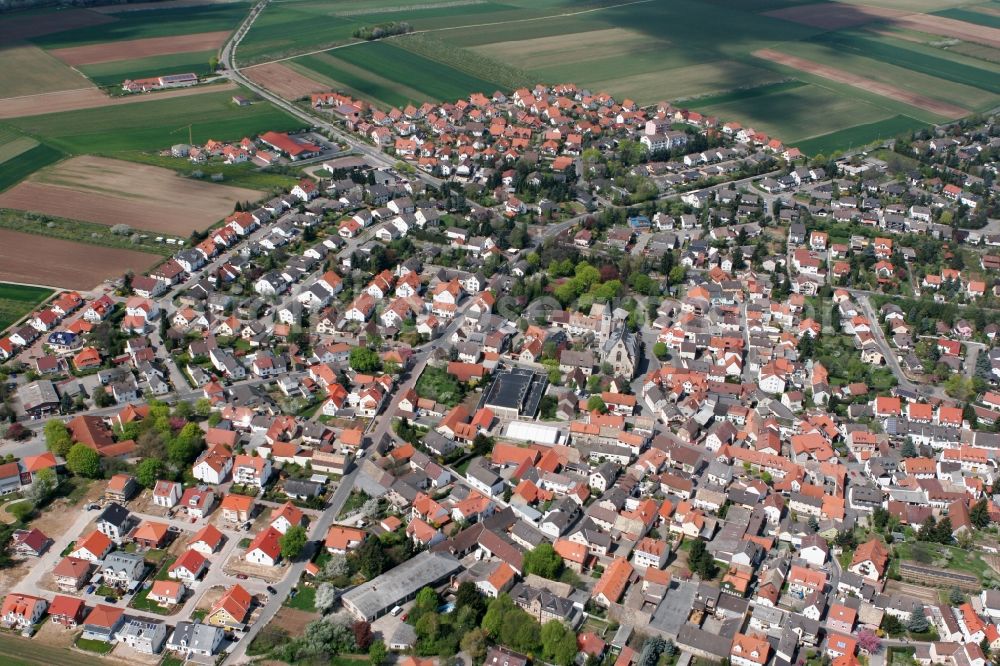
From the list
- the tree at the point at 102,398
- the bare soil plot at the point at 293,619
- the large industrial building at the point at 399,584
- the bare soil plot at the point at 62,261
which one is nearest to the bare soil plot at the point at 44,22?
the bare soil plot at the point at 62,261

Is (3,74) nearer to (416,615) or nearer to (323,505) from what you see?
(323,505)

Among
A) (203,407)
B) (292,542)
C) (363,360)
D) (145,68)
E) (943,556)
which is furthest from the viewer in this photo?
(145,68)

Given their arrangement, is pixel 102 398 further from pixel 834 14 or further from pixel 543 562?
pixel 834 14

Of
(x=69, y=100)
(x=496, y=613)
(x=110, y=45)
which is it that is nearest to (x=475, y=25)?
(x=110, y=45)

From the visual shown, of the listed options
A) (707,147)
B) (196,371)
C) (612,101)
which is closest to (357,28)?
(612,101)

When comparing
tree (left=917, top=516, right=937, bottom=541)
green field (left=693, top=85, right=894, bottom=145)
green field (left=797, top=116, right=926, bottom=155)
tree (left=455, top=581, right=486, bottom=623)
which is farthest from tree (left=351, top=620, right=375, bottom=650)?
green field (left=693, top=85, right=894, bottom=145)

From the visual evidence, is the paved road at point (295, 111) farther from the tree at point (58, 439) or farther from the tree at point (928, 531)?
the tree at point (928, 531)

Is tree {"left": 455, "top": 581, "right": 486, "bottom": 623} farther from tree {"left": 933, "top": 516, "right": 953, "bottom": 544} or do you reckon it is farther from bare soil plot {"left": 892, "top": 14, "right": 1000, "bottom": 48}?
bare soil plot {"left": 892, "top": 14, "right": 1000, "bottom": 48}
